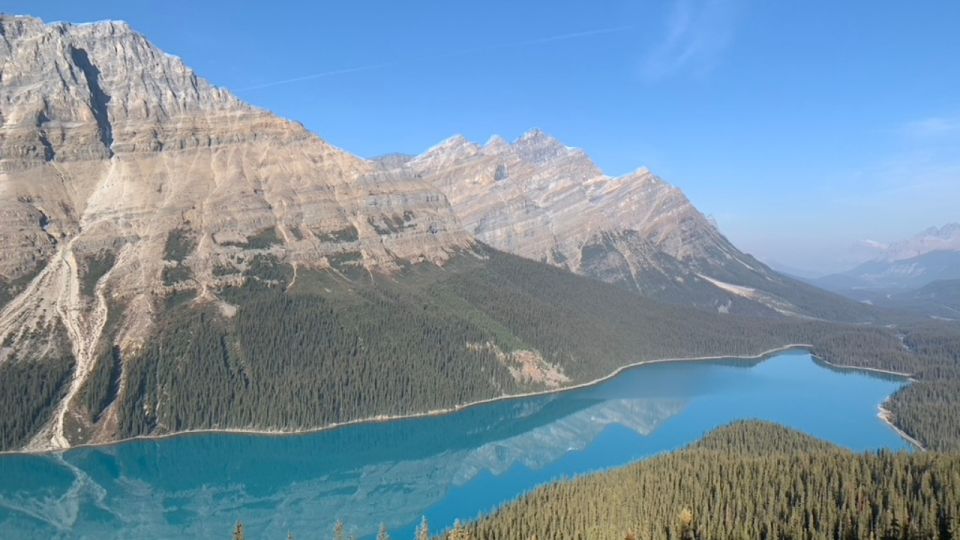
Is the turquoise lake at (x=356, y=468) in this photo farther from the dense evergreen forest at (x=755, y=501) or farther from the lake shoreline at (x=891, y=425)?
the dense evergreen forest at (x=755, y=501)

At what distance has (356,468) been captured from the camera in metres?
134

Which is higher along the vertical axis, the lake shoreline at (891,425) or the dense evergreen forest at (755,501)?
the lake shoreline at (891,425)

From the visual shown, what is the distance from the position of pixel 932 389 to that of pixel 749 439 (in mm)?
88363

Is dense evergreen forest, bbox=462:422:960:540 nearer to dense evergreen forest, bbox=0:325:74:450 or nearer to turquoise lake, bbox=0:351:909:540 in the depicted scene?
turquoise lake, bbox=0:351:909:540

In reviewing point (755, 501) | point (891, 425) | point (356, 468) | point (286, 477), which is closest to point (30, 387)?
point (286, 477)

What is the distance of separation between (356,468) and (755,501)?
70649 millimetres

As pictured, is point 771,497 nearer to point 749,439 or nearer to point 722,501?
point 722,501

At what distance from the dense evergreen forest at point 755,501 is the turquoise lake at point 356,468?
2188 centimetres

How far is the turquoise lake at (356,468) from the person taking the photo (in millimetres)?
109812

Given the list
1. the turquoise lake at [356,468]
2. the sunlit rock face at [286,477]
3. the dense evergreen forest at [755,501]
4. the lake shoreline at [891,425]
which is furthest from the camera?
the lake shoreline at [891,425]

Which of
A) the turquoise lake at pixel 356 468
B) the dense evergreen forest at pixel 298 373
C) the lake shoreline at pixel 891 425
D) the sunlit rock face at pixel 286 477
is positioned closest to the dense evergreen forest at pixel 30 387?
the turquoise lake at pixel 356 468

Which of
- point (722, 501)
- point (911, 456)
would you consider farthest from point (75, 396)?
point (911, 456)

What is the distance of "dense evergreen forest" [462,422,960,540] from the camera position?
7919 cm

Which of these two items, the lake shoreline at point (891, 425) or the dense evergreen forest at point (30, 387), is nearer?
the dense evergreen forest at point (30, 387)
